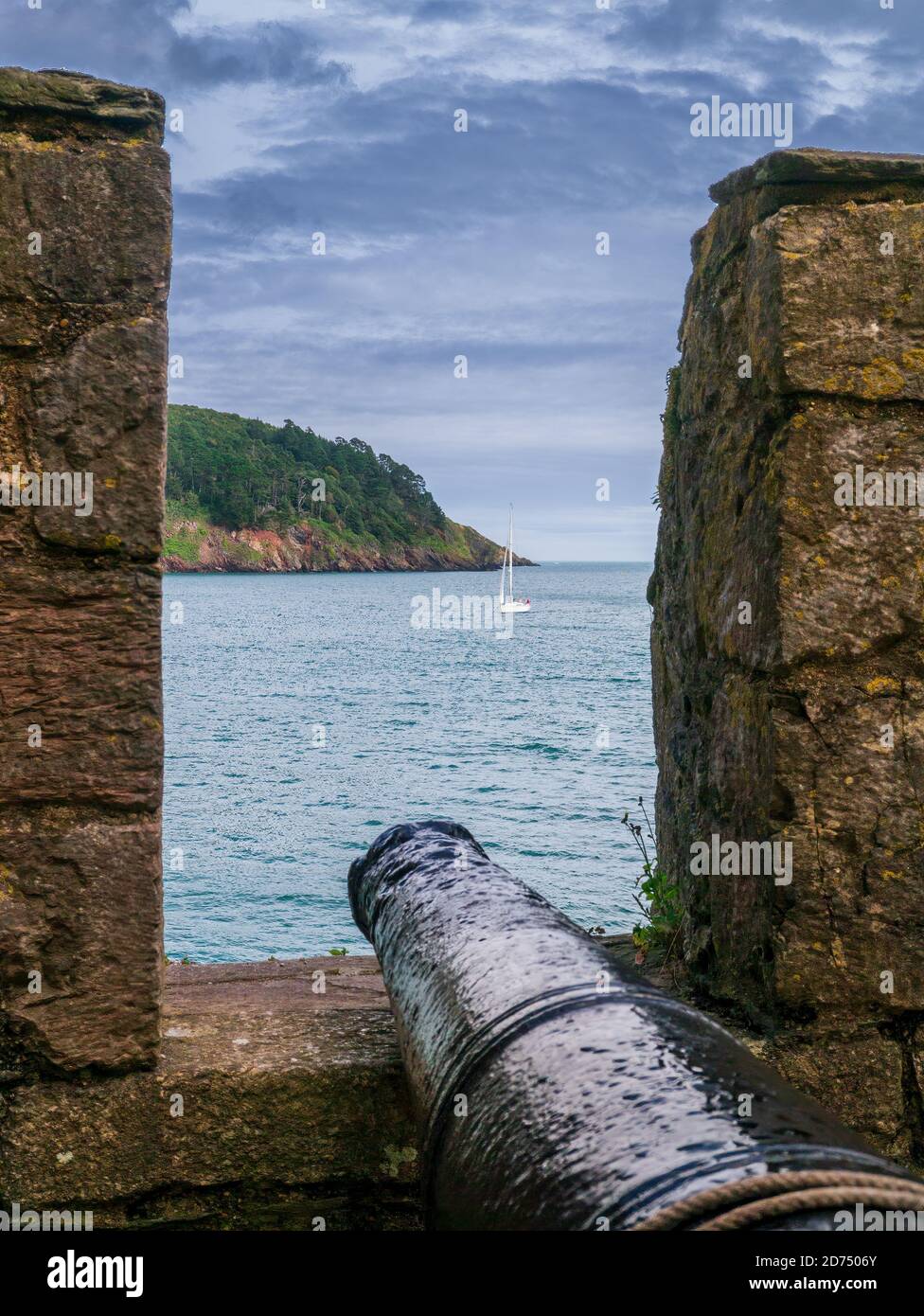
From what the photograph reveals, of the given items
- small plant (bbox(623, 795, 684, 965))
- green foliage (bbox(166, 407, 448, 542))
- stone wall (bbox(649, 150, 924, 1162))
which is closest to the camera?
stone wall (bbox(649, 150, 924, 1162))

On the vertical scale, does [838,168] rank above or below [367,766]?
above

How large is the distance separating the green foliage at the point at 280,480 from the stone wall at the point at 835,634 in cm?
10919

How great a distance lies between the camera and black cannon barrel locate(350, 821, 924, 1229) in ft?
4.16

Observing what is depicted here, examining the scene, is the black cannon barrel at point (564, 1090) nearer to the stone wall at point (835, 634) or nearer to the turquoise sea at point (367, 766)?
the stone wall at point (835, 634)

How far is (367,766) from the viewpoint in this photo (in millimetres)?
36062

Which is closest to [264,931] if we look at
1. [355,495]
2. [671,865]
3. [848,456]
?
[671,865]

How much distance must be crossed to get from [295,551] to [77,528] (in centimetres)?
13922

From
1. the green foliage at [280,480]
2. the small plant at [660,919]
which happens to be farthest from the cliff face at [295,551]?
Answer: the small plant at [660,919]

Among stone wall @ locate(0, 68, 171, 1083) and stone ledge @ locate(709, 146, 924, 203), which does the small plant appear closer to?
stone wall @ locate(0, 68, 171, 1083)

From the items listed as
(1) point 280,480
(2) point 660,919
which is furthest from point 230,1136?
(1) point 280,480

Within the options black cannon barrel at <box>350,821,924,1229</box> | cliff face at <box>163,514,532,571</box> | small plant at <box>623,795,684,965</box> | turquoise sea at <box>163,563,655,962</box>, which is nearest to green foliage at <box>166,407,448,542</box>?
cliff face at <box>163,514,532,571</box>

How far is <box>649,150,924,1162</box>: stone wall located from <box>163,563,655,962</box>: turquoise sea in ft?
48.7

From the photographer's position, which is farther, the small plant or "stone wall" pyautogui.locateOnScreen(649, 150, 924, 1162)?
the small plant

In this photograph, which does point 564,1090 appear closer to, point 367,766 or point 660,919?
point 660,919
